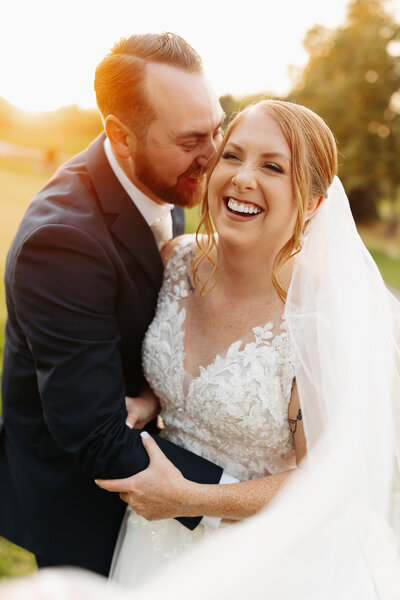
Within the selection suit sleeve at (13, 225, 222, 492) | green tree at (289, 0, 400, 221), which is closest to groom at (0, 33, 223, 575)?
suit sleeve at (13, 225, 222, 492)

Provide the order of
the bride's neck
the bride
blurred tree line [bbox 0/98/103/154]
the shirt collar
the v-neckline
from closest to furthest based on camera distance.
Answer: the bride → the v-neckline → the bride's neck → the shirt collar → blurred tree line [bbox 0/98/103/154]

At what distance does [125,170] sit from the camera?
261 centimetres

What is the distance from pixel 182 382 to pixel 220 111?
4.56ft

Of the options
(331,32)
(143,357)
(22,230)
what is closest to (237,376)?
(143,357)

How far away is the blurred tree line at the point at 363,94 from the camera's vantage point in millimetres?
24422

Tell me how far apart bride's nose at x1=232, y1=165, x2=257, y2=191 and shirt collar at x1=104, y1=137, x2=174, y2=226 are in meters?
0.60

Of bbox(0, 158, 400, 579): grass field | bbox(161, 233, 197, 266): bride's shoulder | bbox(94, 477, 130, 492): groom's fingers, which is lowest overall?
bbox(0, 158, 400, 579): grass field

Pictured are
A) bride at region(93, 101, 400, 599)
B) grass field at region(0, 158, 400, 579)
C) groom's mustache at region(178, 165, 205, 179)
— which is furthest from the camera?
grass field at region(0, 158, 400, 579)

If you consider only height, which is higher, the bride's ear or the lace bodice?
the bride's ear

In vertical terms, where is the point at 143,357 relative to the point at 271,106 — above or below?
below

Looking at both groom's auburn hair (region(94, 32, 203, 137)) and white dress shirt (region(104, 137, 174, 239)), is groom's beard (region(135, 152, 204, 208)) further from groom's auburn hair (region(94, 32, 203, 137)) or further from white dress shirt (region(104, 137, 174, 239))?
groom's auburn hair (region(94, 32, 203, 137))

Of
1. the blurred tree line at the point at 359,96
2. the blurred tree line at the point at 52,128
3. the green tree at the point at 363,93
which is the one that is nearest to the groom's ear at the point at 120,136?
the blurred tree line at the point at 52,128

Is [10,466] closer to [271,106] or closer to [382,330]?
[382,330]

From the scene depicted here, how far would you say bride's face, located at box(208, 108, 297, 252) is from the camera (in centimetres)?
213
